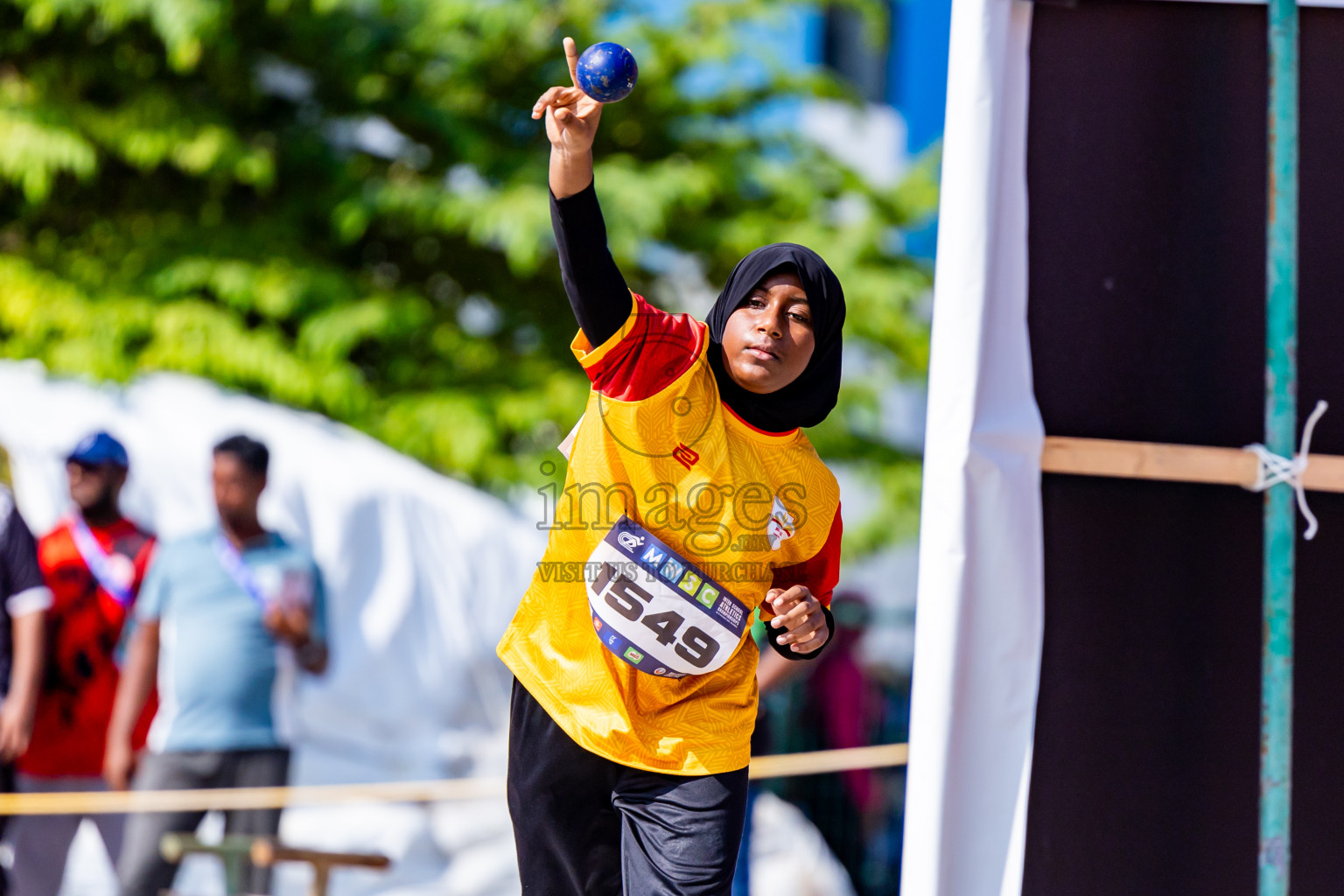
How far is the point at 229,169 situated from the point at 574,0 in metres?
2.47

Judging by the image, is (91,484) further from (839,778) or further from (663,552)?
(839,778)

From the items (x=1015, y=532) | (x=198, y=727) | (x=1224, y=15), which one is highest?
(x=1224, y=15)

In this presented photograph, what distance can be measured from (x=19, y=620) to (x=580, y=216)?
10.8 feet

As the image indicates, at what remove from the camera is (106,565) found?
15.3 ft

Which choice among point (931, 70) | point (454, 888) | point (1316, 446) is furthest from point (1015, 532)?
point (931, 70)

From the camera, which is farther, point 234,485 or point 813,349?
point 234,485

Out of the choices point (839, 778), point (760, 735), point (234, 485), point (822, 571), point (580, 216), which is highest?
point (580, 216)

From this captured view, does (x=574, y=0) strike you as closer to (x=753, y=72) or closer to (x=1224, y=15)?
(x=753, y=72)

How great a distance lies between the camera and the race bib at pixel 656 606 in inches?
84.7

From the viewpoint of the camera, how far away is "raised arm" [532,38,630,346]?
1993 mm

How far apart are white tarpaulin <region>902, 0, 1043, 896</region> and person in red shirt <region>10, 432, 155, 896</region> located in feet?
10.8

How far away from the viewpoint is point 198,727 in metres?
4.45

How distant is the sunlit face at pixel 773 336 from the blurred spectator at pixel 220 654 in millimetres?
2920

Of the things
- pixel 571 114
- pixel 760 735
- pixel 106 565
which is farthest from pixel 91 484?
pixel 571 114
